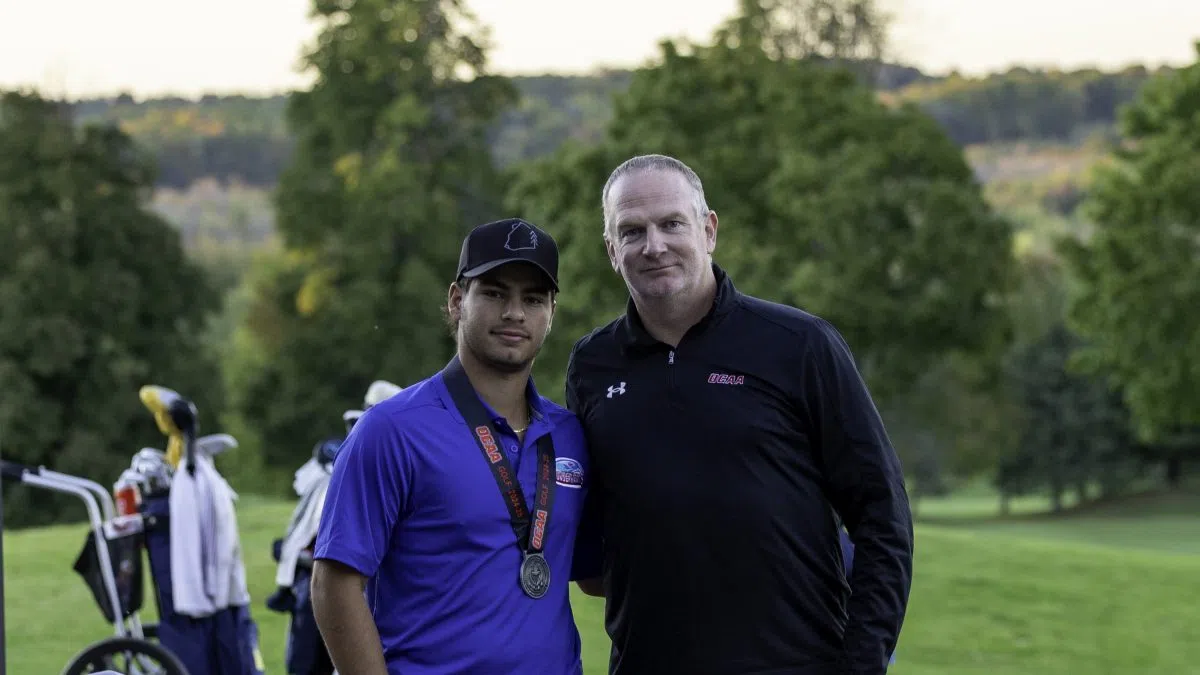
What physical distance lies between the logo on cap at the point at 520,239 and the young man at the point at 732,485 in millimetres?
385

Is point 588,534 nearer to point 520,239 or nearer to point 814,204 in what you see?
point 520,239

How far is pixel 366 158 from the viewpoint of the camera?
43.4 meters

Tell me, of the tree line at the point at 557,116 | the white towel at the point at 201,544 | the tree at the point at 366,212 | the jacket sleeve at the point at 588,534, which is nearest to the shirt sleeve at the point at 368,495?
the jacket sleeve at the point at 588,534

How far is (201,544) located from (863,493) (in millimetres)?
6177

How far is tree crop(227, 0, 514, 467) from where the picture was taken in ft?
134

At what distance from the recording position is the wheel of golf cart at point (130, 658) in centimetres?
948

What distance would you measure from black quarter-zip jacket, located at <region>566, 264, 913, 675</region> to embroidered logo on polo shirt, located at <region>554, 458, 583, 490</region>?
11 centimetres

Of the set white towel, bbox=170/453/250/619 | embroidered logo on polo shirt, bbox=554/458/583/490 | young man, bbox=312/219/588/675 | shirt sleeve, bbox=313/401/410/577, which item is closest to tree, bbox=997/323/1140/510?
white towel, bbox=170/453/250/619

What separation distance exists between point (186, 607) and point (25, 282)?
29.2m

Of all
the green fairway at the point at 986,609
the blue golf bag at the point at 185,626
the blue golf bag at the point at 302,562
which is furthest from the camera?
the green fairway at the point at 986,609

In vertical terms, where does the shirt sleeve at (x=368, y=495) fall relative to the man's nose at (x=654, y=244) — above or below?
below

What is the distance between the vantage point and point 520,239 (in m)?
→ 3.92

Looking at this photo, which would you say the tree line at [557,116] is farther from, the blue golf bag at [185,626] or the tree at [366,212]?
the blue golf bag at [185,626]

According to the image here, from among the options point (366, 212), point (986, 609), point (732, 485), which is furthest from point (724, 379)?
point (366, 212)
